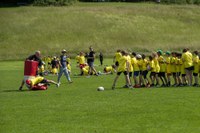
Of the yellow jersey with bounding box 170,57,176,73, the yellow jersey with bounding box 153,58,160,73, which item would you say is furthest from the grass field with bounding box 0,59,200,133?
the yellow jersey with bounding box 170,57,176,73

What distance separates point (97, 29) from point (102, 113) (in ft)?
248

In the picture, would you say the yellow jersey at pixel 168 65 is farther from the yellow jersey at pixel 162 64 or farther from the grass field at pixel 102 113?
the grass field at pixel 102 113

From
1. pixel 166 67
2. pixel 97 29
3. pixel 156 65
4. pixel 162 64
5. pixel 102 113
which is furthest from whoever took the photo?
pixel 97 29

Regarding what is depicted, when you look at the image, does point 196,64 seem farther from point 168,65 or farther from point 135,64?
point 135,64

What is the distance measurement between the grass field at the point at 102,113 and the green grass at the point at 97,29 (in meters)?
59.1

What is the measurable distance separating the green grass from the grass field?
59.1 m

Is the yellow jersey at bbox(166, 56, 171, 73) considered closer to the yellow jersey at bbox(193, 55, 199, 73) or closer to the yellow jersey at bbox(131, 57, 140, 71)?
the yellow jersey at bbox(193, 55, 199, 73)

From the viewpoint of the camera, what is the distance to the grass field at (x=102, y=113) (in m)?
13.8

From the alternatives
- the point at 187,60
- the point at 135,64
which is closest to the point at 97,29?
the point at 135,64

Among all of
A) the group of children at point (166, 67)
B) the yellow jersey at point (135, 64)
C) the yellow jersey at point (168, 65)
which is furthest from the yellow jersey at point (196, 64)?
the yellow jersey at point (135, 64)

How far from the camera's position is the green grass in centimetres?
8419

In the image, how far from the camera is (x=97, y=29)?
91500 millimetres

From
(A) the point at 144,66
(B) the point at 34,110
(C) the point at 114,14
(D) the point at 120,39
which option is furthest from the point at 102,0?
(B) the point at 34,110

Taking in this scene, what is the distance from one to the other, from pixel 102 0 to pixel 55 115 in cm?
10723
